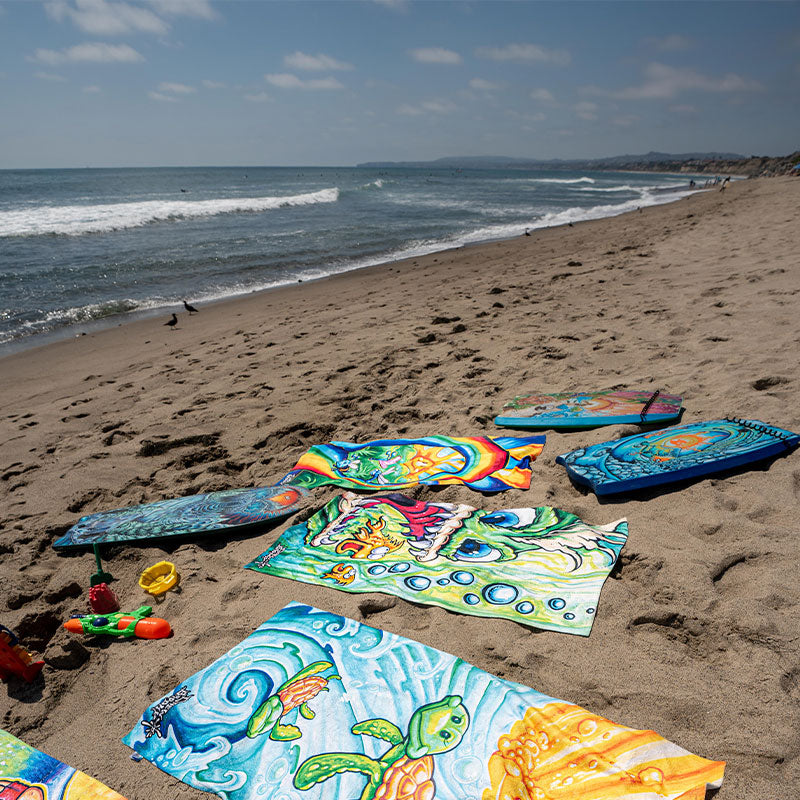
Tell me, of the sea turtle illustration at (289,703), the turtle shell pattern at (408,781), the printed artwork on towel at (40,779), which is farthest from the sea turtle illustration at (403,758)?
the printed artwork on towel at (40,779)

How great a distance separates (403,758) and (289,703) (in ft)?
1.50

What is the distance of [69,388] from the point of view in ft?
17.6

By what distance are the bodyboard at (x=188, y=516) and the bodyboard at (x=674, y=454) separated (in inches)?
65.5

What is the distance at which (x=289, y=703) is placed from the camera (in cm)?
187

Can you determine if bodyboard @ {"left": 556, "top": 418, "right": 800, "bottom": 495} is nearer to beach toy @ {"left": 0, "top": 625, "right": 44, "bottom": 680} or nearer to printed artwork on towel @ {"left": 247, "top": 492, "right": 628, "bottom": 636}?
printed artwork on towel @ {"left": 247, "top": 492, "right": 628, "bottom": 636}

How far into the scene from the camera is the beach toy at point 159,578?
2537mm

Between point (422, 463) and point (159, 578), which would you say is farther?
point (422, 463)

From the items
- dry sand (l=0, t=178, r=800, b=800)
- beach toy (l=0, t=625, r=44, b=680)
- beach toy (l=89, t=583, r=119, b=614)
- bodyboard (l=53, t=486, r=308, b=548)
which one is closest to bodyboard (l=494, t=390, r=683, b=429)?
dry sand (l=0, t=178, r=800, b=800)

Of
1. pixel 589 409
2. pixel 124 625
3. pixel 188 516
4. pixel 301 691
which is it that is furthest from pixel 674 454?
pixel 124 625

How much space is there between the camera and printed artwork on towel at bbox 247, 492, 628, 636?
2195mm

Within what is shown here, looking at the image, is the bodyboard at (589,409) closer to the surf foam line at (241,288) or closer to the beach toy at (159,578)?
the beach toy at (159,578)

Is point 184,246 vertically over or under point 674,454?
over

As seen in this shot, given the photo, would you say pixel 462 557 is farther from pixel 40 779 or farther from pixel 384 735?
pixel 40 779

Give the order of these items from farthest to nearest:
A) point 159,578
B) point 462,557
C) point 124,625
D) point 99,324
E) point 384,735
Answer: point 99,324 → point 159,578 → point 462,557 → point 124,625 → point 384,735
